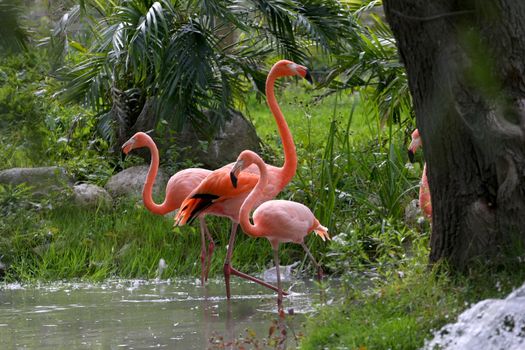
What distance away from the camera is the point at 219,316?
21.0 feet

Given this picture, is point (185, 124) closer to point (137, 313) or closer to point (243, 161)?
point (243, 161)

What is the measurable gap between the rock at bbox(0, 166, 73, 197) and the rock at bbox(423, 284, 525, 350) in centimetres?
571

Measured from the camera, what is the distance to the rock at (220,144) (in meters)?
10.0

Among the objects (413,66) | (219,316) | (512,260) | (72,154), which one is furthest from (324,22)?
(512,260)

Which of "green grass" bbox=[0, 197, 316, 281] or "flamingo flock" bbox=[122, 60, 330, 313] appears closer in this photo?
"flamingo flock" bbox=[122, 60, 330, 313]

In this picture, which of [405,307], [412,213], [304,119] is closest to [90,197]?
[412,213]

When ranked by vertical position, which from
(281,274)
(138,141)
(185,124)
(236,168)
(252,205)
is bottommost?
(281,274)

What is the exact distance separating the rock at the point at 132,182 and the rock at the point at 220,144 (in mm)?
441

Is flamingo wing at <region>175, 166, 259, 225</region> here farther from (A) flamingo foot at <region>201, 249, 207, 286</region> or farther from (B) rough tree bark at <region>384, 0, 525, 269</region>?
(B) rough tree bark at <region>384, 0, 525, 269</region>

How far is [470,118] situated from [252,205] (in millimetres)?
2482

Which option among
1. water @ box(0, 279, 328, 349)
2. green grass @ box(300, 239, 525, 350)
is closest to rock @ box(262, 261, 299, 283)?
water @ box(0, 279, 328, 349)

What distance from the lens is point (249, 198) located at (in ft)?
22.2

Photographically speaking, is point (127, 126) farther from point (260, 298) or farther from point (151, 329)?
point (151, 329)

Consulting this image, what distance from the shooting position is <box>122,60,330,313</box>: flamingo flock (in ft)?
22.2
